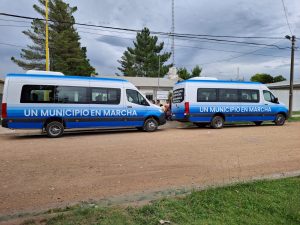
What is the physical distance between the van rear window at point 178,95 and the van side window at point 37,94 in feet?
22.2

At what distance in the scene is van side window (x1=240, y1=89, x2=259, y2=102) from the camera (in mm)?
15297

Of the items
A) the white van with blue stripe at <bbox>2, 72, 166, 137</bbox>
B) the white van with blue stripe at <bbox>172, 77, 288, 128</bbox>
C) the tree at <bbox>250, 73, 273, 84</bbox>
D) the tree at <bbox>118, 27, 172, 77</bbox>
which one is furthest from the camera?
the tree at <bbox>250, 73, 273, 84</bbox>

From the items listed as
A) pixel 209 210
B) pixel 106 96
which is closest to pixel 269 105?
pixel 106 96

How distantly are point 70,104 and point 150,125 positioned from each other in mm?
4091

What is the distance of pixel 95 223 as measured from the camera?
3287 mm

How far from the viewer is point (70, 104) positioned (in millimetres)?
11617

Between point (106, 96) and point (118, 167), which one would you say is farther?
point (106, 96)

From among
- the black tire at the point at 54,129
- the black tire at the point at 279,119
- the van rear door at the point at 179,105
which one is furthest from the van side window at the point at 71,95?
the black tire at the point at 279,119

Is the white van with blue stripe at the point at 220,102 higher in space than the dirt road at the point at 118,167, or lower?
higher

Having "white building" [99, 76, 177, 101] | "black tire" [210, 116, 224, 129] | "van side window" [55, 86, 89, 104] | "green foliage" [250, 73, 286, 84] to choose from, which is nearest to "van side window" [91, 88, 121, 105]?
"van side window" [55, 86, 89, 104]

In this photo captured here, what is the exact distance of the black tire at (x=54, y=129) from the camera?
11.2 metres

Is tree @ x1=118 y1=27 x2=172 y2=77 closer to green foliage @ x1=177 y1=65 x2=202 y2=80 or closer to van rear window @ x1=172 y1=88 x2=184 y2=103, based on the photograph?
green foliage @ x1=177 y1=65 x2=202 y2=80

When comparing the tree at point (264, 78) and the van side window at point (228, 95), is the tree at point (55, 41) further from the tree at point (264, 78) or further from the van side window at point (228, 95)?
the tree at point (264, 78)

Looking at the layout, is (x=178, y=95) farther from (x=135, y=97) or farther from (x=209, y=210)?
(x=209, y=210)
